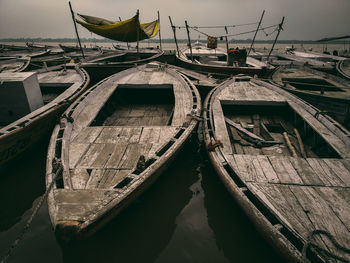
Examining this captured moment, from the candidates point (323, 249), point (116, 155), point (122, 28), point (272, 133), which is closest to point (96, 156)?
point (116, 155)

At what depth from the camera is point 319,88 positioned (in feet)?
38.0

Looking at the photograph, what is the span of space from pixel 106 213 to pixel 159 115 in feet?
18.6

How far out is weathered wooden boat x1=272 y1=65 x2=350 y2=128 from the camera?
27.1 ft

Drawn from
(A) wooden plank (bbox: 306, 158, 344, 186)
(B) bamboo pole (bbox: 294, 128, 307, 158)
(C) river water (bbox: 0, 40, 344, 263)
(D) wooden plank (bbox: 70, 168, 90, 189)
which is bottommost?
→ (C) river water (bbox: 0, 40, 344, 263)

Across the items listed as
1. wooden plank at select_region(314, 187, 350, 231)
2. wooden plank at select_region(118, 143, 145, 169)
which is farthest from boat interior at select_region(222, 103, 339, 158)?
wooden plank at select_region(118, 143, 145, 169)

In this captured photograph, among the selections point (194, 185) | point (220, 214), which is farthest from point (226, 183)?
point (194, 185)

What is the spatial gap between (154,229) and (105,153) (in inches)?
89.4

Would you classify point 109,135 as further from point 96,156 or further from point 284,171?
point 284,171

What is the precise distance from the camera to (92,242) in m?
4.11

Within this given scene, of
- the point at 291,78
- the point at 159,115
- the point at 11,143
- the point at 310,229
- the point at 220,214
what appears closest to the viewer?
the point at 310,229

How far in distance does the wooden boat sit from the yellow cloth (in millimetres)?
7091

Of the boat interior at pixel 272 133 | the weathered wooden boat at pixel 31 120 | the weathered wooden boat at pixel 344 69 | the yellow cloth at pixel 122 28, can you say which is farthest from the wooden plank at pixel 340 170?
the yellow cloth at pixel 122 28

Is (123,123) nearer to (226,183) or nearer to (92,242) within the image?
(92,242)

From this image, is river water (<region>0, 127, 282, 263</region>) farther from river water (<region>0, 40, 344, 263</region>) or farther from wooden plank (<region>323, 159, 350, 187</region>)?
wooden plank (<region>323, 159, 350, 187</region>)
